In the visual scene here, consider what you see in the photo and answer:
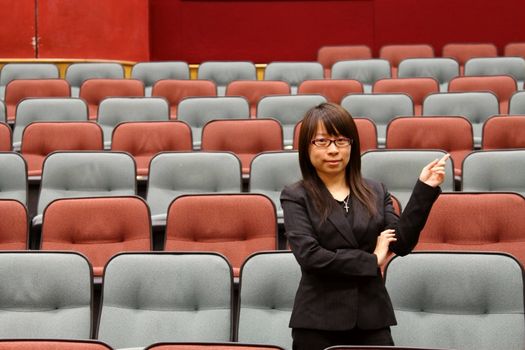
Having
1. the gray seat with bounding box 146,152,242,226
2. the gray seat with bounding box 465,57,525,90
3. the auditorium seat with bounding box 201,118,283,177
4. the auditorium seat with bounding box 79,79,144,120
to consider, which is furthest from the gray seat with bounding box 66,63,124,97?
the gray seat with bounding box 146,152,242,226

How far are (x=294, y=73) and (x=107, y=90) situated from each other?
62cm

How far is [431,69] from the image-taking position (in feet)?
9.45

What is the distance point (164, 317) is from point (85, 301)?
0.36ft

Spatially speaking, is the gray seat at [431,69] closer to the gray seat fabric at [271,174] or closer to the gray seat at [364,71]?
the gray seat at [364,71]

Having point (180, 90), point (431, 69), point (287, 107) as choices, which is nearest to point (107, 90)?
point (180, 90)

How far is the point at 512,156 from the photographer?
5.41 feet

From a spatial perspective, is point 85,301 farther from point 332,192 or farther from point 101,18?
point 101,18

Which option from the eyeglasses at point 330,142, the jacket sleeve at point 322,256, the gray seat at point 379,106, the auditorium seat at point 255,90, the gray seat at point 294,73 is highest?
the gray seat at point 294,73

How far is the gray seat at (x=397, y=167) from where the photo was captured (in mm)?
1660

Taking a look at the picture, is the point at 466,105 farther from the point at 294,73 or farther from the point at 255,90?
the point at 294,73

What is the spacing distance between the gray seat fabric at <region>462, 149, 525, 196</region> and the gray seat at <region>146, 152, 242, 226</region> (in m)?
0.43

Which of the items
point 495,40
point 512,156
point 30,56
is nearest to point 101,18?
point 30,56

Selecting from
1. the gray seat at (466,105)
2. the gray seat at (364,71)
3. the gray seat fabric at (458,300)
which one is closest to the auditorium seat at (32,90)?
the gray seat at (364,71)

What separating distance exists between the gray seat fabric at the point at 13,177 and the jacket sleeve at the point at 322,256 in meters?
0.97
